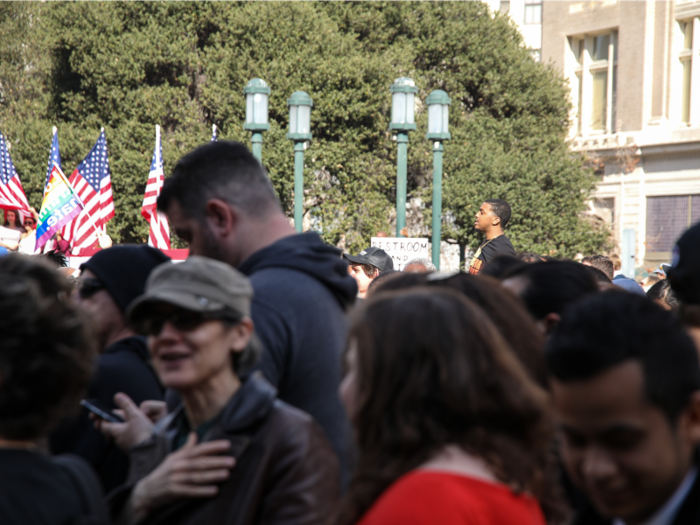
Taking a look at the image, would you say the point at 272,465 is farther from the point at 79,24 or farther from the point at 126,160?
the point at 79,24

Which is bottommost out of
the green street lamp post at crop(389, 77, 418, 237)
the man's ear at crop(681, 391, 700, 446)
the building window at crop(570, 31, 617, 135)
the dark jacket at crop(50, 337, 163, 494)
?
the dark jacket at crop(50, 337, 163, 494)

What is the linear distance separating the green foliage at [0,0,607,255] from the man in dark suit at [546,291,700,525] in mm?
23786

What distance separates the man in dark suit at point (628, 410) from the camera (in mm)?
1869

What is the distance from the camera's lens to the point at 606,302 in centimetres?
212

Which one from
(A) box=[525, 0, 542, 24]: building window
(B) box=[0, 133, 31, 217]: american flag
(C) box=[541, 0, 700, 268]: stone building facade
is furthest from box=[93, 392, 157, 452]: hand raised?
(A) box=[525, 0, 542, 24]: building window

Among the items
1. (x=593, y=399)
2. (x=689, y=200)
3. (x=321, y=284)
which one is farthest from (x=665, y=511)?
(x=689, y=200)

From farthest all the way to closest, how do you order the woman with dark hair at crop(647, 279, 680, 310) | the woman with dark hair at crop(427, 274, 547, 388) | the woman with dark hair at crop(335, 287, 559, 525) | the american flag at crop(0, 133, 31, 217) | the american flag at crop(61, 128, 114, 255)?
the american flag at crop(0, 133, 31, 217), the american flag at crop(61, 128, 114, 255), the woman with dark hair at crop(647, 279, 680, 310), the woman with dark hair at crop(427, 274, 547, 388), the woman with dark hair at crop(335, 287, 559, 525)

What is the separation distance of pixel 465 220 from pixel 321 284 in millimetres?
25532

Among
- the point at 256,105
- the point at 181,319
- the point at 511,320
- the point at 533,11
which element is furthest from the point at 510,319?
the point at 533,11

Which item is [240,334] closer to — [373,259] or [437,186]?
[373,259]

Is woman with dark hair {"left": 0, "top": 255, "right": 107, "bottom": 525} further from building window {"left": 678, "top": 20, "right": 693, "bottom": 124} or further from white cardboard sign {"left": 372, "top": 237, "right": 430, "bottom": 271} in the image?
building window {"left": 678, "top": 20, "right": 693, "bottom": 124}

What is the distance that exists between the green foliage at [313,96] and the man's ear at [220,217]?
22341mm

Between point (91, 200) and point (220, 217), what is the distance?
1228 cm

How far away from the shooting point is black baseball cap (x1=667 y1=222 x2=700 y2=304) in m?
2.57
